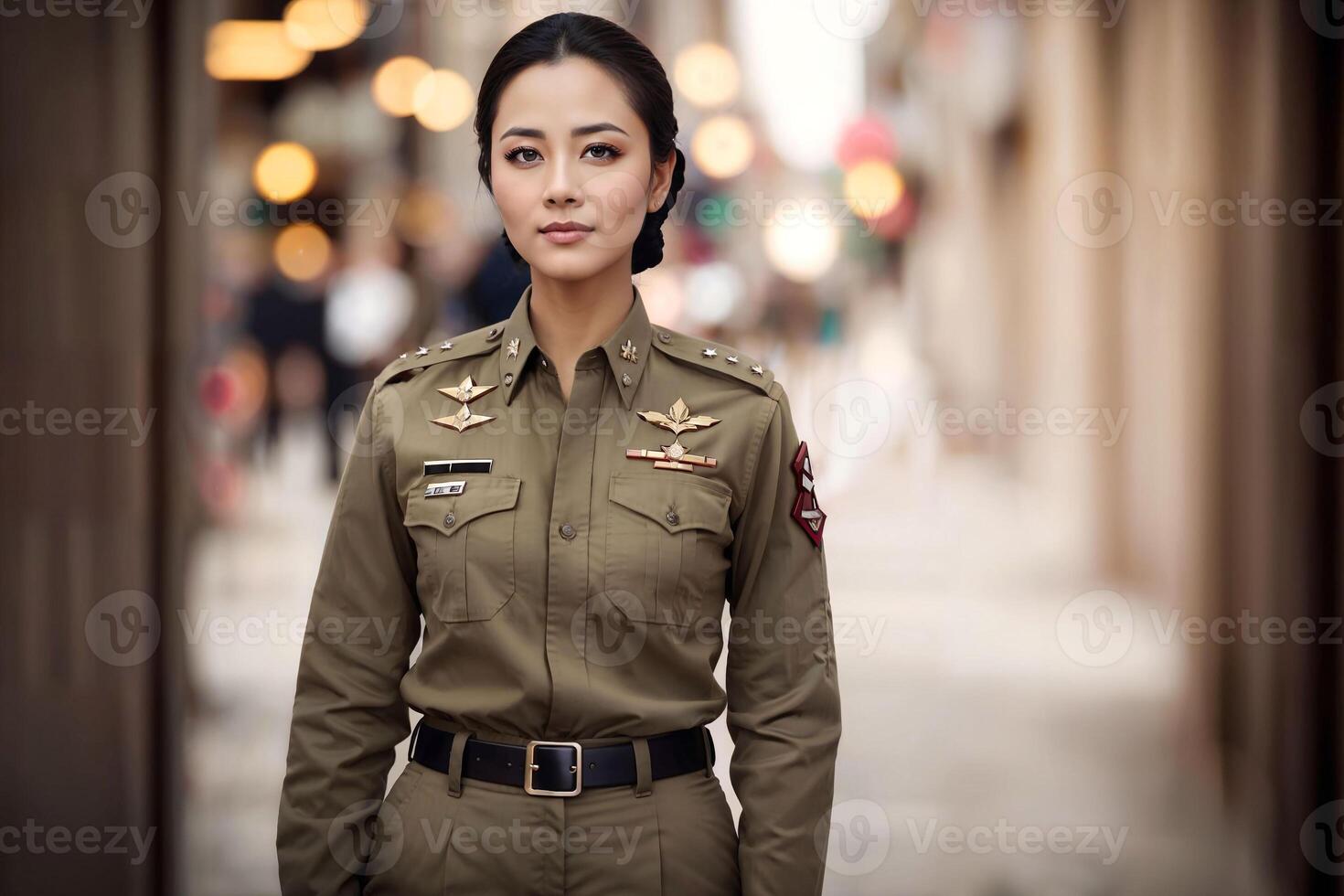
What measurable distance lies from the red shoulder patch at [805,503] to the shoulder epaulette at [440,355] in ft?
1.45

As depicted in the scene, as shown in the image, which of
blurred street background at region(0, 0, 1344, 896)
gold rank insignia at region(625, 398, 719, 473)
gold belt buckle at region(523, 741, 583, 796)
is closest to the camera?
gold belt buckle at region(523, 741, 583, 796)

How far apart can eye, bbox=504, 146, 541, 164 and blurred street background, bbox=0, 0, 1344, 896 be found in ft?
3.92

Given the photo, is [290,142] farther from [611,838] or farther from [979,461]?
[611,838]

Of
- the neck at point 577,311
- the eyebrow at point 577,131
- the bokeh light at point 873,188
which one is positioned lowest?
the neck at point 577,311

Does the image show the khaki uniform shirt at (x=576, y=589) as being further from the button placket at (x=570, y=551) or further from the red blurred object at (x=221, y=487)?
the red blurred object at (x=221, y=487)

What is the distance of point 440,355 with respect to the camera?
1554 mm

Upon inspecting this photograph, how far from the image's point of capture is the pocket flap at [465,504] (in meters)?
1.38

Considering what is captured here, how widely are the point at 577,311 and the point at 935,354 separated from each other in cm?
142

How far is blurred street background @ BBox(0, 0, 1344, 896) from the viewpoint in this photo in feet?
8.63

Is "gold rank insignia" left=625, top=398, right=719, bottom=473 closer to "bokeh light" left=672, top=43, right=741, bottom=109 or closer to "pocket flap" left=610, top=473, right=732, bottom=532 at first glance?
"pocket flap" left=610, top=473, right=732, bottom=532

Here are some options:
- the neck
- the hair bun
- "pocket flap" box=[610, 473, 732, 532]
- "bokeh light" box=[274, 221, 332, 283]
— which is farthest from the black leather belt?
"bokeh light" box=[274, 221, 332, 283]

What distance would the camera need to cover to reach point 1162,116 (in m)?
2.68

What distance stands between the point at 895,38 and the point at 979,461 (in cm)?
104

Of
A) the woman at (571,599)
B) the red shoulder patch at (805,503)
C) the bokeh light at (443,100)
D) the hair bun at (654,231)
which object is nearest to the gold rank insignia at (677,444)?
the woman at (571,599)
